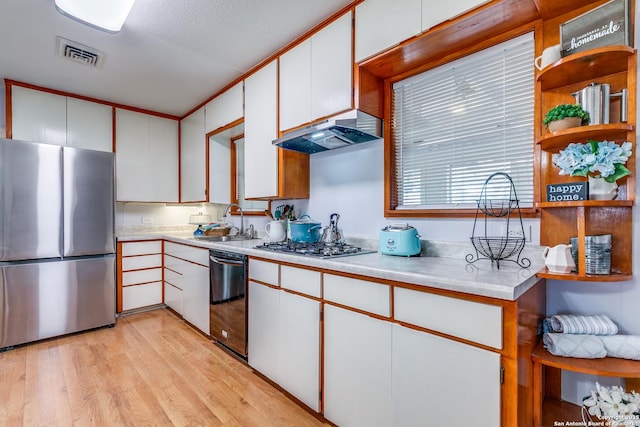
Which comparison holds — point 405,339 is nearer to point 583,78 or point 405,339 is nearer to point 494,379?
point 494,379

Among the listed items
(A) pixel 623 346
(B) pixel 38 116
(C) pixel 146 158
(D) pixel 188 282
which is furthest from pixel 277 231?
(B) pixel 38 116

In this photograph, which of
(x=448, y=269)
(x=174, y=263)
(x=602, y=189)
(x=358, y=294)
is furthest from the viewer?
(x=174, y=263)

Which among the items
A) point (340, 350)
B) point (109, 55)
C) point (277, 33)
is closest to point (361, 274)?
point (340, 350)

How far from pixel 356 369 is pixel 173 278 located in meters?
2.73

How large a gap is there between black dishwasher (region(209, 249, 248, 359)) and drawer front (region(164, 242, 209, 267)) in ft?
0.47

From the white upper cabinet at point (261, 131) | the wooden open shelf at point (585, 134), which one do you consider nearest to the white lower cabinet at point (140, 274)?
the white upper cabinet at point (261, 131)

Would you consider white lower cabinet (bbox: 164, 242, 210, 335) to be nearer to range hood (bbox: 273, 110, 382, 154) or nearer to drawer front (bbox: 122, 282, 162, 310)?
drawer front (bbox: 122, 282, 162, 310)

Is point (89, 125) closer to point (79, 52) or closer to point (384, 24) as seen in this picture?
point (79, 52)

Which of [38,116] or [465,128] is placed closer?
[465,128]

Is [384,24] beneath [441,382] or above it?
above

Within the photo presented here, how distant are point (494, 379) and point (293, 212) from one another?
6.80ft

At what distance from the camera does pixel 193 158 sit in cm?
389

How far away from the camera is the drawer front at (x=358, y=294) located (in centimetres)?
141

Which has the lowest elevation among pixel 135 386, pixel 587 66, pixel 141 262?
pixel 135 386
